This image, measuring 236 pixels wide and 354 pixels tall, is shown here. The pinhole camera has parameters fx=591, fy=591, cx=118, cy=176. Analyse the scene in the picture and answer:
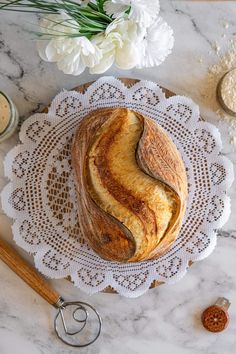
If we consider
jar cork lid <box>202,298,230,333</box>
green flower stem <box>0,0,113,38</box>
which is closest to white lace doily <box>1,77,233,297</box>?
jar cork lid <box>202,298,230,333</box>

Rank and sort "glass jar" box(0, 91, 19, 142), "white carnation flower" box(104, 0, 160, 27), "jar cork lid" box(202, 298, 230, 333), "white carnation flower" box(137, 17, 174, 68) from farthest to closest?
"jar cork lid" box(202, 298, 230, 333) → "glass jar" box(0, 91, 19, 142) → "white carnation flower" box(137, 17, 174, 68) → "white carnation flower" box(104, 0, 160, 27)

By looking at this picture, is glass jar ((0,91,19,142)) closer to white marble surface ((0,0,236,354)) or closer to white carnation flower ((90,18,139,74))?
white marble surface ((0,0,236,354))

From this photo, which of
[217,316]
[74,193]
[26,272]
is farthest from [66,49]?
[217,316]

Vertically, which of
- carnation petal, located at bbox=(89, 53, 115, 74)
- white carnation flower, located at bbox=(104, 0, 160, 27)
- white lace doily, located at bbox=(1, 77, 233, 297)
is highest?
white carnation flower, located at bbox=(104, 0, 160, 27)

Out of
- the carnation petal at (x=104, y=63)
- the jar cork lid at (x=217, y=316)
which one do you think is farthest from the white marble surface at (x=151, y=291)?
the carnation petal at (x=104, y=63)

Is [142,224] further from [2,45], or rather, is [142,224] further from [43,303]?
[2,45]

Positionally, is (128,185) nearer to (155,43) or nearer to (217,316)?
(155,43)
